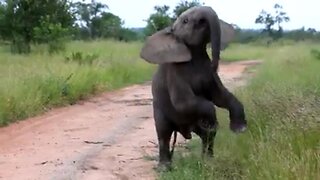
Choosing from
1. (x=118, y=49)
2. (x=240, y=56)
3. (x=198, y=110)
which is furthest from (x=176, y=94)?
(x=240, y=56)

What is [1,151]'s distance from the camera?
27.9 ft

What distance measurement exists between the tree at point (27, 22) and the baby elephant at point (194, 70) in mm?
19584

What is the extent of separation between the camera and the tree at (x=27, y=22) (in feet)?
84.8

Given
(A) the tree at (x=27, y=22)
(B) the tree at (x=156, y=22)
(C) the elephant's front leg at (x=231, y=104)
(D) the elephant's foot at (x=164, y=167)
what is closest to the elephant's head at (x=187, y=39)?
(C) the elephant's front leg at (x=231, y=104)

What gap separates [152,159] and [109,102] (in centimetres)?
691

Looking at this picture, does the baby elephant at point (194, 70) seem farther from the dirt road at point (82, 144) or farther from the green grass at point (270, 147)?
the dirt road at point (82, 144)

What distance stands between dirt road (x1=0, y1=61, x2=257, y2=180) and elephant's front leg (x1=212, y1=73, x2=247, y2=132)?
3.44 ft

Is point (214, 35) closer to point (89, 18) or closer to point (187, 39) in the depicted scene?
point (187, 39)

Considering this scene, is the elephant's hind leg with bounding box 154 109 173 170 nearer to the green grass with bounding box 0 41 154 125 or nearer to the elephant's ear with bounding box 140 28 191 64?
the elephant's ear with bounding box 140 28 191 64

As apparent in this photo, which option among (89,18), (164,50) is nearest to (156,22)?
(89,18)

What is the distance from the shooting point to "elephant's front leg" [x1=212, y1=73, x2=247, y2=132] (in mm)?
6191

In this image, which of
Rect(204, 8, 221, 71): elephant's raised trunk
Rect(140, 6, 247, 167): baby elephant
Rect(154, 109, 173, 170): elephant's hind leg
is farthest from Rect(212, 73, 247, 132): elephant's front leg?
Rect(154, 109, 173, 170): elephant's hind leg

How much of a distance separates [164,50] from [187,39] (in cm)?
25

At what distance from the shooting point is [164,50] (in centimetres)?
627
